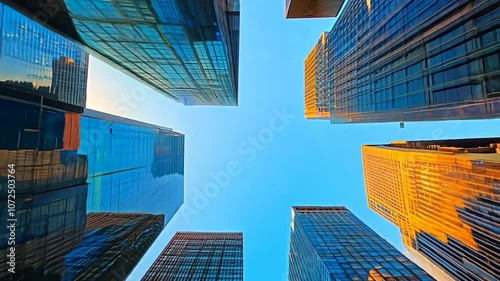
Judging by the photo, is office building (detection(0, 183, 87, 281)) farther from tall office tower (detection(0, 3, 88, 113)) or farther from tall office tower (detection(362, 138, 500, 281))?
tall office tower (detection(362, 138, 500, 281))

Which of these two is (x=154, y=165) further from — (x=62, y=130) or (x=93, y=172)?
(x=62, y=130)

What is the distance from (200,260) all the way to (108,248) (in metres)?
75.3

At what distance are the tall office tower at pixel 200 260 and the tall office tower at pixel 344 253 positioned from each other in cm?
2391

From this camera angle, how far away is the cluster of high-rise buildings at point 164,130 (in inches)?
685

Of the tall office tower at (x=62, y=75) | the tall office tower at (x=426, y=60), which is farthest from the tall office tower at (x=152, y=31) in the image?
the tall office tower at (x=426, y=60)

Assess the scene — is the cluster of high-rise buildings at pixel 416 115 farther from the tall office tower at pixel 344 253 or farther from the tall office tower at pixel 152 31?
the tall office tower at pixel 152 31

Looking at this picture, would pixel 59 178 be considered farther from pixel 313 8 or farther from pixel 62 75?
pixel 313 8

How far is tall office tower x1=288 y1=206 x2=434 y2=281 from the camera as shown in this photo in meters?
56.8

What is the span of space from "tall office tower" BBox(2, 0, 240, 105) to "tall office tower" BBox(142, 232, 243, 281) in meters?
61.5

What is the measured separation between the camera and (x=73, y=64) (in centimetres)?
3012

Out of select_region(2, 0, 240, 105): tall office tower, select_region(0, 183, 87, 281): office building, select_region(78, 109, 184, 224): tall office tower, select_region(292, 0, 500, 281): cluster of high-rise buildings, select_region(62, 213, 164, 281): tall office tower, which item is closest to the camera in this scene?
select_region(0, 183, 87, 281): office building

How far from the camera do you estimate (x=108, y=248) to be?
30.0 m

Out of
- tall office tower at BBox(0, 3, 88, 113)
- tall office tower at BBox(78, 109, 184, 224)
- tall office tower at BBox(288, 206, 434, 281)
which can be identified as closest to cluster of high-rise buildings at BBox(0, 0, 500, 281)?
tall office tower at BBox(0, 3, 88, 113)

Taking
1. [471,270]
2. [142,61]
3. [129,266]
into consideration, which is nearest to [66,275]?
[129,266]
